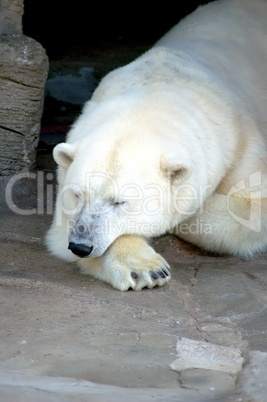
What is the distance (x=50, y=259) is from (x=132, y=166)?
799 millimetres

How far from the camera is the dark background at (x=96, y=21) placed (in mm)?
6598

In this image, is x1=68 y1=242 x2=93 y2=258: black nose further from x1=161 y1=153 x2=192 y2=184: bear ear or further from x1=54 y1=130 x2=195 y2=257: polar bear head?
x1=161 y1=153 x2=192 y2=184: bear ear

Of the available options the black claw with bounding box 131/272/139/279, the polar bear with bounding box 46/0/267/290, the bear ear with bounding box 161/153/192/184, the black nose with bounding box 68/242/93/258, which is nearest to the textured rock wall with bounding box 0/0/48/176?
the polar bear with bounding box 46/0/267/290

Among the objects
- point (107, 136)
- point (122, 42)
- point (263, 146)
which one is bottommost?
point (122, 42)

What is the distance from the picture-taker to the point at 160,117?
10.4 ft

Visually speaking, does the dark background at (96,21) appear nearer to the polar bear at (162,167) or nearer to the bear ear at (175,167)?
the polar bear at (162,167)

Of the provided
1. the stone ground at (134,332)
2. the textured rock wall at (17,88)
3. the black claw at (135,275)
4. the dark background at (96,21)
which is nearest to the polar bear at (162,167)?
the black claw at (135,275)

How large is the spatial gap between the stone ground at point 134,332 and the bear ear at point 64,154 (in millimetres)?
540

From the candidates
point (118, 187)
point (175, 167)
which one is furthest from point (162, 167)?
point (118, 187)

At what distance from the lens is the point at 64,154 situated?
3188 mm

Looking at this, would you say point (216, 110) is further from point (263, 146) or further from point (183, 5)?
point (183, 5)

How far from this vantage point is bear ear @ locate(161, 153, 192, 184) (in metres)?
2.96

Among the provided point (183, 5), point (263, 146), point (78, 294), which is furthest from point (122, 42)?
point (78, 294)

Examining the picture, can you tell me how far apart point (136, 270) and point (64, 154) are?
2.39 feet
